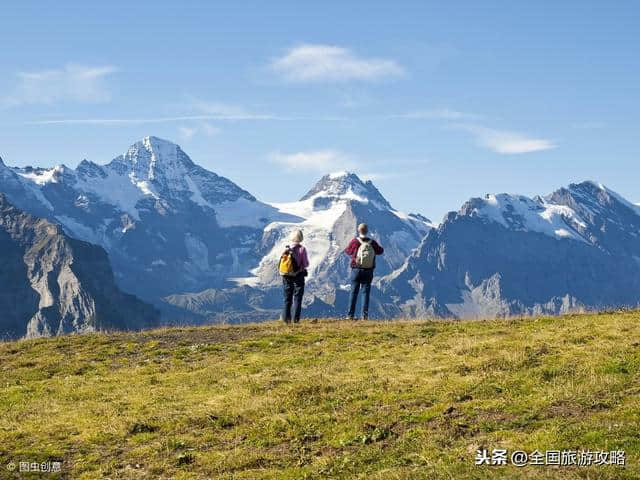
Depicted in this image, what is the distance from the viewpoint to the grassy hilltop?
1438cm

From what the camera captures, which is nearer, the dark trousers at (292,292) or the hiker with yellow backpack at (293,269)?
the hiker with yellow backpack at (293,269)

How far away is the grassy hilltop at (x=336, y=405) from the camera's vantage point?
14383 millimetres

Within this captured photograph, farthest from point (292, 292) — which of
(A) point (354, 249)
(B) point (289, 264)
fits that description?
(A) point (354, 249)

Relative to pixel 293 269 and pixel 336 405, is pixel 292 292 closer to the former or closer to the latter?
pixel 293 269

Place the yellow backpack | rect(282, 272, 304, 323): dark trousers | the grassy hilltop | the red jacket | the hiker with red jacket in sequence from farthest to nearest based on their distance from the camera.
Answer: the red jacket, the hiker with red jacket, rect(282, 272, 304, 323): dark trousers, the yellow backpack, the grassy hilltop

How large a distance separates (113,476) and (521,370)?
35.0ft

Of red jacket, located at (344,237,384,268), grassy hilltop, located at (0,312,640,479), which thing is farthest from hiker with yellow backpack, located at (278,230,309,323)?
grassy hilltop, located at (0,312,640,479)

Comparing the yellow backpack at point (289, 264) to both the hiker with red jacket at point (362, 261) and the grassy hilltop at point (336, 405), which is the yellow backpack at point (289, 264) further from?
the grassy hilltop at point (336, 405)

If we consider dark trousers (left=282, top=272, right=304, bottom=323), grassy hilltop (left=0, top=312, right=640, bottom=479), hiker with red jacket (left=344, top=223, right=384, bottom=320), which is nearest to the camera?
grassy hilltop (left=0, top=312, right=640, bottom=479)

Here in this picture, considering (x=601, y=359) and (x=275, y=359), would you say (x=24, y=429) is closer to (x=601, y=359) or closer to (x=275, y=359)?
(x=275, y=359)

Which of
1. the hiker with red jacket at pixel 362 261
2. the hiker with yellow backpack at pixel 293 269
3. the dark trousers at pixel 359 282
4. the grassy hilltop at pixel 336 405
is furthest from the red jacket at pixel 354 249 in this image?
the grassy hilltop at pixel 336 405

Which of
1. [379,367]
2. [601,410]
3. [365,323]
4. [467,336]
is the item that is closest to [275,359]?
[379,367]

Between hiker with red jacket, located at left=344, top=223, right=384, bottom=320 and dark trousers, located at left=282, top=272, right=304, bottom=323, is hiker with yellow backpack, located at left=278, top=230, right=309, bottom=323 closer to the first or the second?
dark trousers, located at left=282, top=272, right=304, bottom=323

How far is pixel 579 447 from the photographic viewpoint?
13578 millimetres
